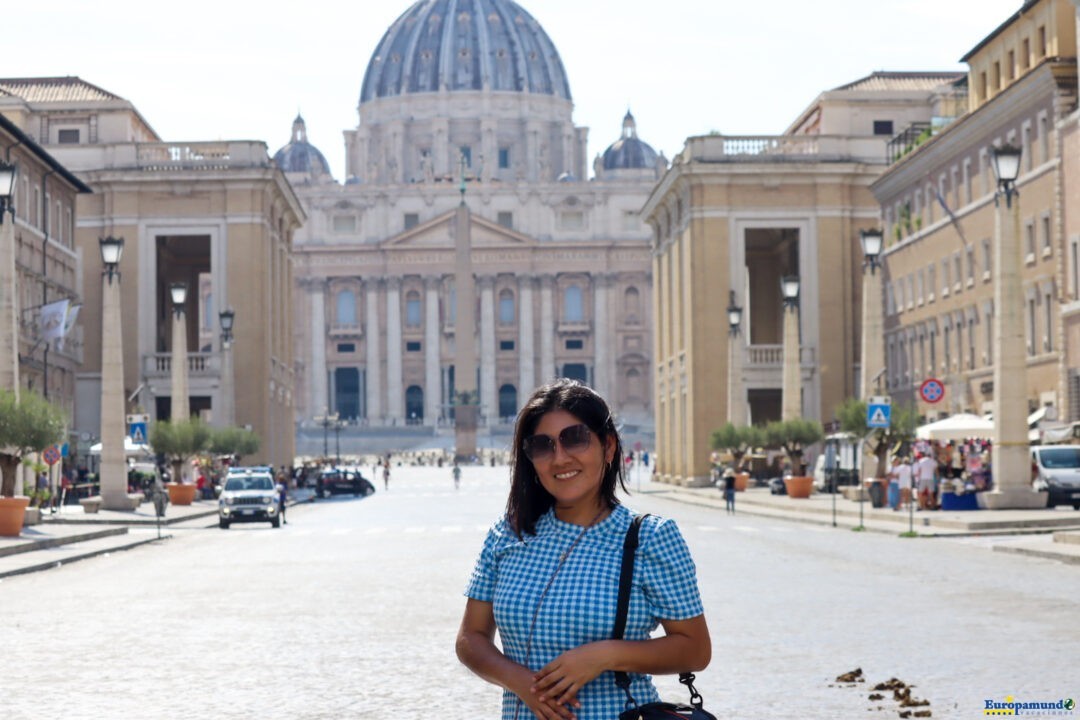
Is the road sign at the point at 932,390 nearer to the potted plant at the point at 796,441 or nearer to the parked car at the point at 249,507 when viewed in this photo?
the parked car at the point at 249,507

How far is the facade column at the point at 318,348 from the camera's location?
195250 mm

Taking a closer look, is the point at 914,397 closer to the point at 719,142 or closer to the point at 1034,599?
the point at 719,142

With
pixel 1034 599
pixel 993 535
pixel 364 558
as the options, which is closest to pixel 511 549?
pixel 1034 599

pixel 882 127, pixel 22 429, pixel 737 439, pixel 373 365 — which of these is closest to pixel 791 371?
pixel 737 439

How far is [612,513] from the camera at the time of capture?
20.4ft

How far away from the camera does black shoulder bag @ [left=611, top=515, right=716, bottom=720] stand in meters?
5.61

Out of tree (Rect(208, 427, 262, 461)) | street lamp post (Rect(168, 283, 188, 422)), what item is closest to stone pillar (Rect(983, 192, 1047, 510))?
street lamp post (Rect(168, 283, 188, 422))

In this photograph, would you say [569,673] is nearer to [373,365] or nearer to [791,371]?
[791,371]

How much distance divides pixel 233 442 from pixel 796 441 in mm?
20971

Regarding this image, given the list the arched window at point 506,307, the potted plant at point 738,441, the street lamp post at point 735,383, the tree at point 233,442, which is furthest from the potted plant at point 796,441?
the arched window at point 506,307

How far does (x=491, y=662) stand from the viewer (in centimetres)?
603

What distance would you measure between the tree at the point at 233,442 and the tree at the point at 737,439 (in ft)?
56.1

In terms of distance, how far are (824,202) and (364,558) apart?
63111 mm

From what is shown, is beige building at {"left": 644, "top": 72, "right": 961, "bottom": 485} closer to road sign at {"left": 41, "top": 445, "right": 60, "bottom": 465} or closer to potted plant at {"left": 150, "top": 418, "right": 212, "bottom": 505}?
potted plant at {"left": 150, "top": 418, "right": 212, "bottom": 505}
